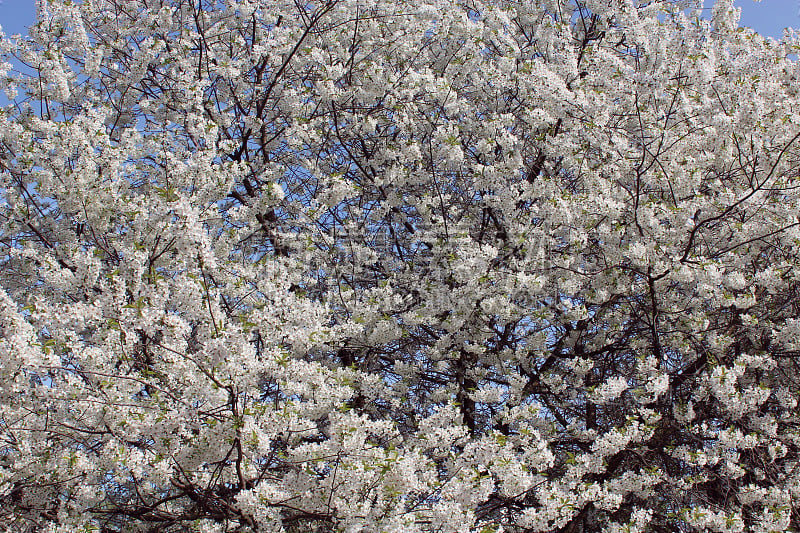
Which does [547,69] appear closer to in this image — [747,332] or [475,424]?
[747,332]

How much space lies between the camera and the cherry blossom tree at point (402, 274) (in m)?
4.11

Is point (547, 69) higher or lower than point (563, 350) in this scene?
higher

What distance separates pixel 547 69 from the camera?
6.89 m

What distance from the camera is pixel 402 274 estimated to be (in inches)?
271

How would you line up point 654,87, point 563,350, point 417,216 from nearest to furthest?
1. point 654,87
2. point 563,350
3. point 417,216

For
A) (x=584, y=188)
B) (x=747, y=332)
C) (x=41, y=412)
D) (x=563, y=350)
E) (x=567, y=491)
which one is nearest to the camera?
(x=41, y=412)

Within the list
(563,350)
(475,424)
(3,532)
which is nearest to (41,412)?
(3,532)

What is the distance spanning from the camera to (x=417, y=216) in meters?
7.81

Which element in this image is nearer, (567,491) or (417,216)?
(567,491)

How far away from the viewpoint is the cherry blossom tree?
162 inches

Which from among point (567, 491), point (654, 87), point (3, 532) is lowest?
point (3, 532)

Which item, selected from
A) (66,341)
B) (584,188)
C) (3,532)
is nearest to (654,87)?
(584,188)

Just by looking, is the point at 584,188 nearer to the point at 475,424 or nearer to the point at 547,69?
the point at 547,69

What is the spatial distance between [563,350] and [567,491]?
8.22ft
